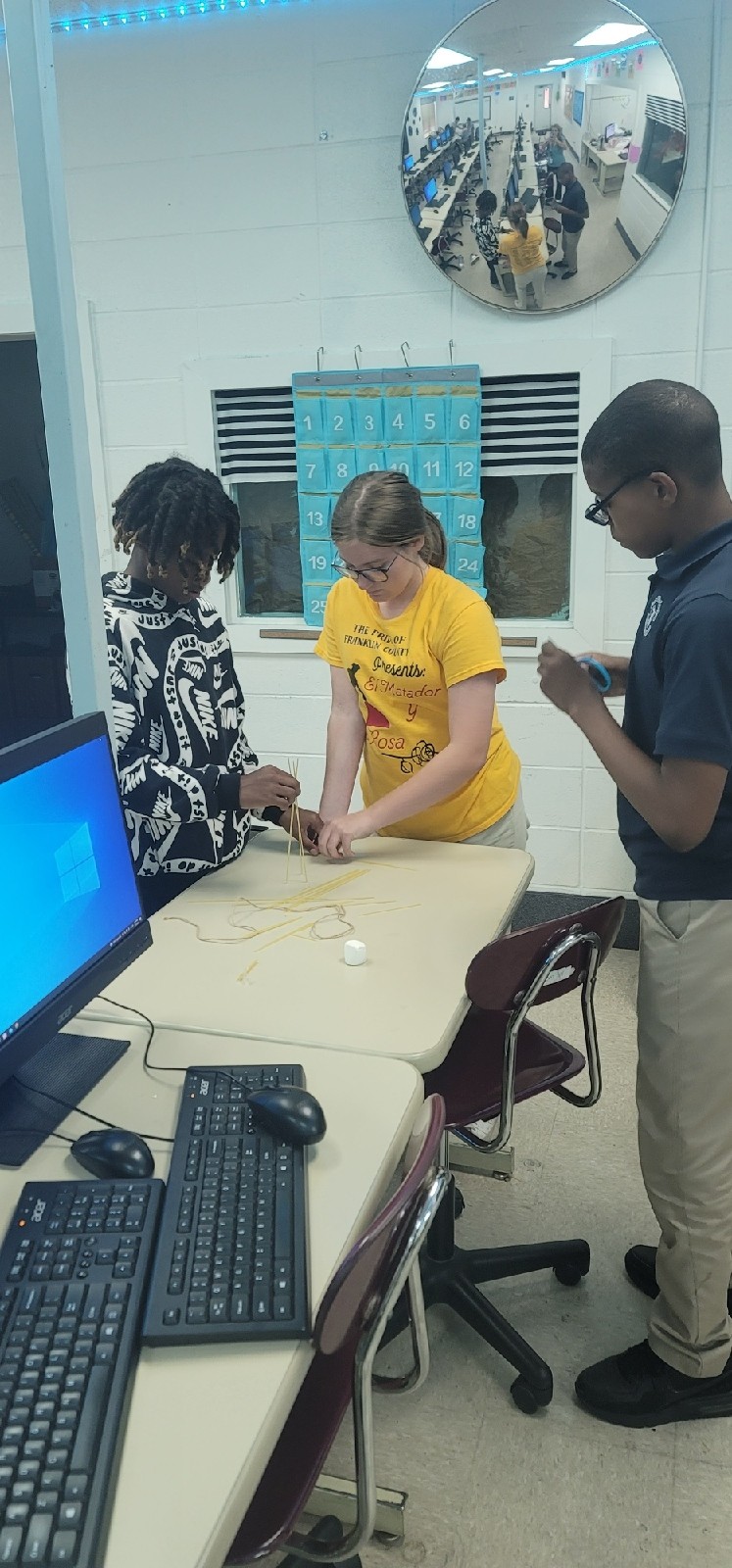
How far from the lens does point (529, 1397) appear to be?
1714mm

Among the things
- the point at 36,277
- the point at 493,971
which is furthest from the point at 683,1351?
the point at 36,277

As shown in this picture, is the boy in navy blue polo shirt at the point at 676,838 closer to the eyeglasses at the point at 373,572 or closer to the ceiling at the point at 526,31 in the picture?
the eyeglasses at the point at 373,572

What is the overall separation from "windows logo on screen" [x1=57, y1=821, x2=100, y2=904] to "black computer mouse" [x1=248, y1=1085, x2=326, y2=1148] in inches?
13.3

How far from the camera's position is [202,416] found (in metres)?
3.38

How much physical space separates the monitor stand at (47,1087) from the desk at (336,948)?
119 millimetres

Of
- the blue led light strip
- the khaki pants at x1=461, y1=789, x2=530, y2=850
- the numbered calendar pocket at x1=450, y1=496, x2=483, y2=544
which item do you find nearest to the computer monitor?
the khaki pants at x1=461, y1=789, x2=530, y2=850

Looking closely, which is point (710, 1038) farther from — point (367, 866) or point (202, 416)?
point (202, 416)

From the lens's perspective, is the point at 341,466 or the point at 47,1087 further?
the point at 341,466

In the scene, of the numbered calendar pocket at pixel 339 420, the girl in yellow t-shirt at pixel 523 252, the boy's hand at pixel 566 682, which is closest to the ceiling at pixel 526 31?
the girl in yellow t-shirt at pixel 523 252

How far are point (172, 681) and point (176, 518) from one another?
0.92ft

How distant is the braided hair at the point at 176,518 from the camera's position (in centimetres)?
179

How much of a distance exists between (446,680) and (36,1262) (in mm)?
1348

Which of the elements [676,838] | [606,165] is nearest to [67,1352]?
[676,838]

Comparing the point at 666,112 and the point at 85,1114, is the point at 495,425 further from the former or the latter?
the point at 85,1114
